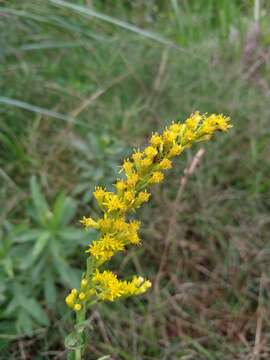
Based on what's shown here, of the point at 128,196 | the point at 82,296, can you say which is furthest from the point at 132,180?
the point at 82,296

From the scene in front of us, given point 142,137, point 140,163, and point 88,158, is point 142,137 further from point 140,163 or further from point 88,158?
point 140,163

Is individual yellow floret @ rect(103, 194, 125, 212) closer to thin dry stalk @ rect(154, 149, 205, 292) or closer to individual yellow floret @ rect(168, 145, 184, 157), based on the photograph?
individual yellow floret @ rect(168, 145, 184, 157)

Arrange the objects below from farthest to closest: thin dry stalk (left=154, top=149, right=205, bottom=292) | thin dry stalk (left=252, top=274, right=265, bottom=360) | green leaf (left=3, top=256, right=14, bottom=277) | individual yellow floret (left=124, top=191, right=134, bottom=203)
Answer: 1. thin dry stalk (left=154, top=149, right=205, bottom=292)
2. thin dry stalk (left=252, top=274, right=265, bottom=360)
3. green leaf (left=3, top=256, right=14, bottom=277)
4. individual yellow floret (left=124, top=191, right=134, bottom=203)

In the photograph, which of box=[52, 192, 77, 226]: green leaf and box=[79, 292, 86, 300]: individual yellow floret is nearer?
box=[79, 292, 86, 300]: individual yellow floret

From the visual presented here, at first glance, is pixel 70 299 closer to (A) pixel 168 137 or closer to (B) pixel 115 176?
(A) pixel 168 137

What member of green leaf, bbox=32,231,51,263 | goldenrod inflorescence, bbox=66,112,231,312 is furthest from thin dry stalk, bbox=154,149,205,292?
goldenrod inflorescence, bbox=66,112,231,312

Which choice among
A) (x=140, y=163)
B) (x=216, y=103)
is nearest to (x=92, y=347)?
(x=140, y=163)

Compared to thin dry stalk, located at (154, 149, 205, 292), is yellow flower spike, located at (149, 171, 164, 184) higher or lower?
lower
